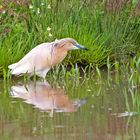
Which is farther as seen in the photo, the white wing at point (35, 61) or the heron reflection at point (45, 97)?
the white wing at point (35, 61)

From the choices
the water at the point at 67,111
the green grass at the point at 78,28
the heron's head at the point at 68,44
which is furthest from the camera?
the green grass at the point at 78,28

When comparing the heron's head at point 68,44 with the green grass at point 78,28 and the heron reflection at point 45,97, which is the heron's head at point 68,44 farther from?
the green grass at point 78,28

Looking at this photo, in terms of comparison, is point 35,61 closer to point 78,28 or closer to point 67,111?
point 78,28

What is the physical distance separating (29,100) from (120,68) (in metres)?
2.53

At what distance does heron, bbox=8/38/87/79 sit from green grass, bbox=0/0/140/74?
0.64 m

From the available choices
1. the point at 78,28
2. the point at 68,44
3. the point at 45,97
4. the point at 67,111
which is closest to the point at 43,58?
the point at 68,44

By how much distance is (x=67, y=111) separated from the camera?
7449 mm

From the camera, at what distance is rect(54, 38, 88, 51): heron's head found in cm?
983

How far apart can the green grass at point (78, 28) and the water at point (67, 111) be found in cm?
113

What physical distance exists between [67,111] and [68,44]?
255 centimetres

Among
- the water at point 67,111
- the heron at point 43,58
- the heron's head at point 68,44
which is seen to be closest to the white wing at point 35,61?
the heron at point 43,58

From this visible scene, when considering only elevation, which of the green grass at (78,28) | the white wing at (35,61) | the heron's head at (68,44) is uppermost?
the green grass at (78,28)

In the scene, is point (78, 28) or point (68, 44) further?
point (78, 28)

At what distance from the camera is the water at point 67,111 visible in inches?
254
